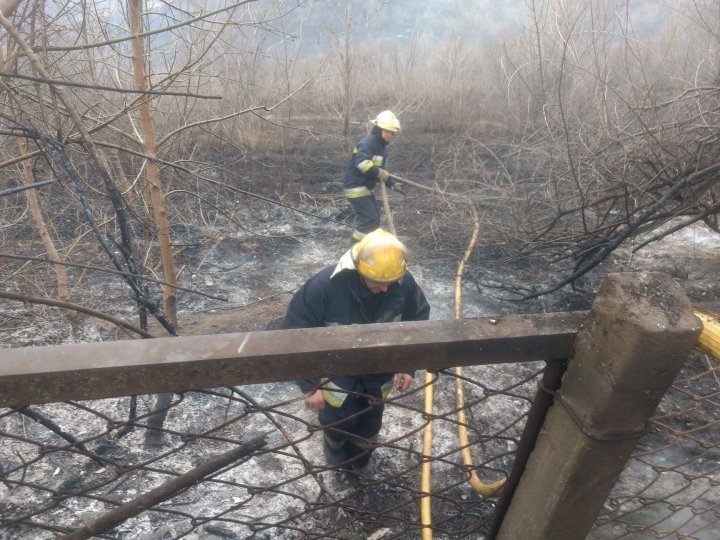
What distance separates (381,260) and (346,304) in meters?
0.35

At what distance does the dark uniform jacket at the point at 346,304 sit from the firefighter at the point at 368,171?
3471 mm

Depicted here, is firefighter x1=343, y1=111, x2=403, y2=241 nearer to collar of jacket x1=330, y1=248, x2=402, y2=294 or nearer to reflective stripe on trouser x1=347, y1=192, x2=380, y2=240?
reflective stripe on trouser x1=347, y1=192, x2=380, y2=240

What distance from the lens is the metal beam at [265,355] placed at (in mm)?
969

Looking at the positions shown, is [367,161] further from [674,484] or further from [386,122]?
[674,484]

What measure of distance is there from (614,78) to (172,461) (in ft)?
24.0

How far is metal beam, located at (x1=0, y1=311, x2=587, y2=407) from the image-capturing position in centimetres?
97

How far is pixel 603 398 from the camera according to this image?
3.56 feet

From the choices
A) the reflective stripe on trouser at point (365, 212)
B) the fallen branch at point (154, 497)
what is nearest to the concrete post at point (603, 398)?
the fallen branch at point (154, 497)

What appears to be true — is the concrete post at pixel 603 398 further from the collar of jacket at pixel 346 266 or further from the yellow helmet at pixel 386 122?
the yellow helmet at pixel 386 122

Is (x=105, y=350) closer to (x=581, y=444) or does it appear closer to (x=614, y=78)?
(x=581, y=444)

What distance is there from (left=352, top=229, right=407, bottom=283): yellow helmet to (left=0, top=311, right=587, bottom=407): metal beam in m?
1.31

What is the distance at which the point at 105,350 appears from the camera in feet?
3.29

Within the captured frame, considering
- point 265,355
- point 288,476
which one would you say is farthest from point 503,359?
point 288,476

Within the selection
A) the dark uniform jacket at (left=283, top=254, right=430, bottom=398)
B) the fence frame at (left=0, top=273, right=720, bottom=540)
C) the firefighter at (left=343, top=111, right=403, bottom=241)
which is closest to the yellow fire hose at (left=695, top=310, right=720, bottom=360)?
the fence frame at (left=0, top=273, right=720, bottom=540)
